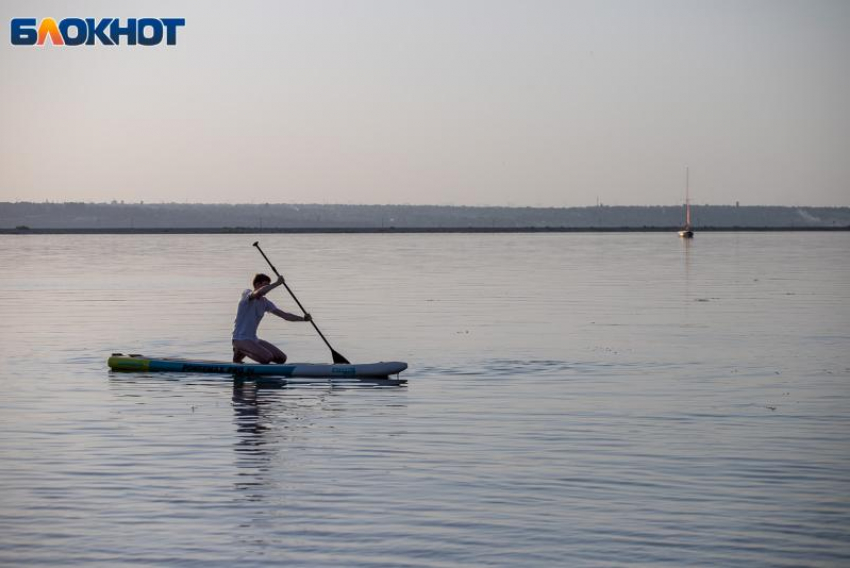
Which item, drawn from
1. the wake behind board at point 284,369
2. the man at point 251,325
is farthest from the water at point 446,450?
the man at point 251,325

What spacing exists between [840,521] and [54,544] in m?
7.57

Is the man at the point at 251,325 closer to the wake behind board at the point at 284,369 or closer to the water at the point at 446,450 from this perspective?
the wake behind board at the point at 284,369

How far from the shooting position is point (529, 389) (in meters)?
24.7

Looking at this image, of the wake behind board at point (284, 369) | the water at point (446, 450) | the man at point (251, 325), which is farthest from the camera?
the man at point (251, 325)

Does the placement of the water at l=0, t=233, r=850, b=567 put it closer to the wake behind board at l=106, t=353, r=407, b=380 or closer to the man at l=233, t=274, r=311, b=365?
the wake behind board at l=106, t=353, r=407, b=380

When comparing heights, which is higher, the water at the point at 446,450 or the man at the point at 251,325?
the man at the point at 251,325

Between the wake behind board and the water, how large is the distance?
1.06 ft

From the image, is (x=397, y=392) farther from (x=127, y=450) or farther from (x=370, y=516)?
(x=370, y=516)

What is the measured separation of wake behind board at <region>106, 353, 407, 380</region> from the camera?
2597 cm

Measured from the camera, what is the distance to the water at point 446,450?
1285 centimetres

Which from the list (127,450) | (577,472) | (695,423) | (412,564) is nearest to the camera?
(412,564)

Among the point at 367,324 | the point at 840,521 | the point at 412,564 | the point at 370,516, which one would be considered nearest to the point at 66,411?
the point at 370,516

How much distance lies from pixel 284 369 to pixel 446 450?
878 centimetres

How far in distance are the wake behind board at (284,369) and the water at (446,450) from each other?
0.32m
